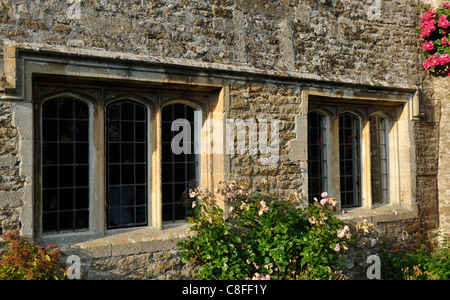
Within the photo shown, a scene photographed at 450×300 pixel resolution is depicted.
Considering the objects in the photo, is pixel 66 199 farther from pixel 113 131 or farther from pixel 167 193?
pixel 167 193

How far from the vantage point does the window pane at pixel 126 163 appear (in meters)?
4.72

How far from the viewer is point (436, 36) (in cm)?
677

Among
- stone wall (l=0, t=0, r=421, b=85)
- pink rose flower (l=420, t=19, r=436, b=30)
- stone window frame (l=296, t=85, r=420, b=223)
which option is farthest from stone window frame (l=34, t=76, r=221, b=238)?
pink rose flower (l=420, t=19, r=436, b=30)

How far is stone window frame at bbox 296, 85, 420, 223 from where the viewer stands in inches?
239

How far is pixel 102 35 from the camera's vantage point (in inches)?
175

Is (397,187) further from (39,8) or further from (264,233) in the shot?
(39,8)

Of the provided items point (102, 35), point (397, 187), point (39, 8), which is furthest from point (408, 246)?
point (39, 8)

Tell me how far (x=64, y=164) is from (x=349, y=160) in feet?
14.3

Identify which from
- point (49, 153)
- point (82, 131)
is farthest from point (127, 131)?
point (49, 153)

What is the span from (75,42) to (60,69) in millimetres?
365

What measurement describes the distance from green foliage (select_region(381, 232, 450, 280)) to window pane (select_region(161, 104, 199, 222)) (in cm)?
325

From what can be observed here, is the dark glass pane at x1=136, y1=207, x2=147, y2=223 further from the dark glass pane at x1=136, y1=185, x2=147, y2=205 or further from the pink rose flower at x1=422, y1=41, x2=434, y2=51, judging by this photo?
the pink rose flower at x1=422, y1=41, x2=434, y2=51

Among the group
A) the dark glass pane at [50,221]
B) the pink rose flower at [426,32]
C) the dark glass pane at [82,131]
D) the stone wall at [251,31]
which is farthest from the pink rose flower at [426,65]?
the dark glass pane at [50,221]
